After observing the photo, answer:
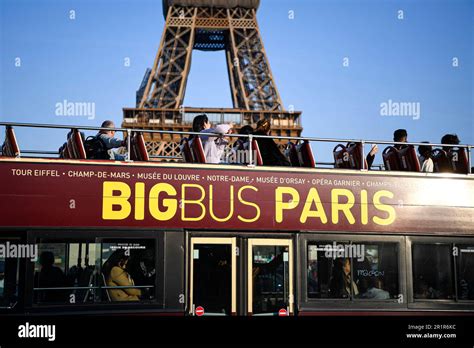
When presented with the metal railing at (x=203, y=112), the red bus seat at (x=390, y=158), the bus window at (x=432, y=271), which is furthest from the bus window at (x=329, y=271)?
the metal railing at (x=203, y=112)

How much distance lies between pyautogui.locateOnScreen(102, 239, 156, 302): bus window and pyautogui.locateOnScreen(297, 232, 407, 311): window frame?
204 cm

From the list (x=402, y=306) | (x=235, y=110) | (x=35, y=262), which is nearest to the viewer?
(x=35, y=262)

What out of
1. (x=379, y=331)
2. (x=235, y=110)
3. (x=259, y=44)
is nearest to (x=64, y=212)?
(x=379, y=331)

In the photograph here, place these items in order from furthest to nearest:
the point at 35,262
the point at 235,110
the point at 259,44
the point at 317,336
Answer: the point at 259,44 → the point at 235,110 → the point at 317,336 → the point at 35,262

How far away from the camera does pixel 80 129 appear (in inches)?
335

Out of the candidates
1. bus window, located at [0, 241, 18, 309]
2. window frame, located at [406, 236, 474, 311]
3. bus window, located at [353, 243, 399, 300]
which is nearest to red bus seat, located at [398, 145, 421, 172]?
window frame, located at [406, 236, 474, 311]

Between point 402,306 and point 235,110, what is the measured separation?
53.0 m

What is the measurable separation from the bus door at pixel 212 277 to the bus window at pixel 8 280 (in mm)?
2215

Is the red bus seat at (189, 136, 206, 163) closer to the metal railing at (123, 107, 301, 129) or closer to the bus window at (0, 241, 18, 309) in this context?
the bus window at (0, 241, 18, 309)

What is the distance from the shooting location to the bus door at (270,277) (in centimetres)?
869

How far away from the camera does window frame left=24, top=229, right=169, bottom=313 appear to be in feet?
26.1

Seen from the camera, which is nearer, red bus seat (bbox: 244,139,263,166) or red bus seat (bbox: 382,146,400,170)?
red bus seat (bbox: 244,139,263,166)

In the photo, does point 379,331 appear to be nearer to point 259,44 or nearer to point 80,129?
point 80,129

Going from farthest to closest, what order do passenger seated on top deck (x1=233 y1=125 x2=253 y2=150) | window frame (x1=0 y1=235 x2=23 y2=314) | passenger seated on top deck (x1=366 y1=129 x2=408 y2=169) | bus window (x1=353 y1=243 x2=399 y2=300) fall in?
passenger seated on top deck (x1=366 y1=129 x2=408 y2=169), passenger seated on top deck (x1=233 y1=125 x2=253 y2=150), bus window (x1=353 y1=243 x2=399 y2=300), window frame (x1=0 y1=235 x2=23 y2=314)
